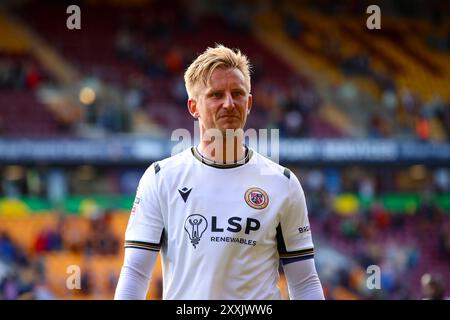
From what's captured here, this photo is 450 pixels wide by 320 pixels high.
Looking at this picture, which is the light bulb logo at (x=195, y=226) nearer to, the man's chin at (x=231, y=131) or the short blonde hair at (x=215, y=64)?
the man's chin at (x=231, y=131)

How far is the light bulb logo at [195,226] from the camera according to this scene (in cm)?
331

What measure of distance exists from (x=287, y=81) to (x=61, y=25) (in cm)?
701

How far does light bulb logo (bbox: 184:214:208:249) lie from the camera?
331 centimetres

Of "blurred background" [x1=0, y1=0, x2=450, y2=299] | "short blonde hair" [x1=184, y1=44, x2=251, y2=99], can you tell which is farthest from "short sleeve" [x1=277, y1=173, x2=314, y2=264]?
"blurred background" [x1=0, y1=0, x2=450, y2=299]

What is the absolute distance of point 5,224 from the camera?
18.8 metres

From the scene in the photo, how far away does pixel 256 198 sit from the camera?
3404 mm

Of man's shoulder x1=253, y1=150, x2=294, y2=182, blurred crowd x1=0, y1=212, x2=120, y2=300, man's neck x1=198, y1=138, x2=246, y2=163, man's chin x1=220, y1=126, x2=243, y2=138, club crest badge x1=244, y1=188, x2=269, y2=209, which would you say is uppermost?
man's chin x1=220, y1=126, x2=243, y2=138

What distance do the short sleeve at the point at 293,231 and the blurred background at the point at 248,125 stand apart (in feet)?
38.5

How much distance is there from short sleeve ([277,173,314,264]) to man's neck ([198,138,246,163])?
25 cm

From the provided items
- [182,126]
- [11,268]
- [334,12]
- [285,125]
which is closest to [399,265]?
[285,125]

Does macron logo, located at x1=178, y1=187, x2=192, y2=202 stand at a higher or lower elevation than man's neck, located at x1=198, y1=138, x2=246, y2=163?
lower

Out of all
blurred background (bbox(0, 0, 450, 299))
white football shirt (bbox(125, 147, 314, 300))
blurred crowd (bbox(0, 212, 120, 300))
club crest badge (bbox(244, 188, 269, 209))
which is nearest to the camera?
white football shirt (bbox(125, 147, 314, 300))

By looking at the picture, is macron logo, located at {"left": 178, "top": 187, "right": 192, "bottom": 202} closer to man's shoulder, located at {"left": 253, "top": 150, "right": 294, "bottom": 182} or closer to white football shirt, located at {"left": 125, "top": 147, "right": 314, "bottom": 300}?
white football shirt, located at {"left": 125, "top": 147, "right": 314, "bottom": 300}

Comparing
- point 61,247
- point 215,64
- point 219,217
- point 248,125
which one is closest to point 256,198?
point 219,217
